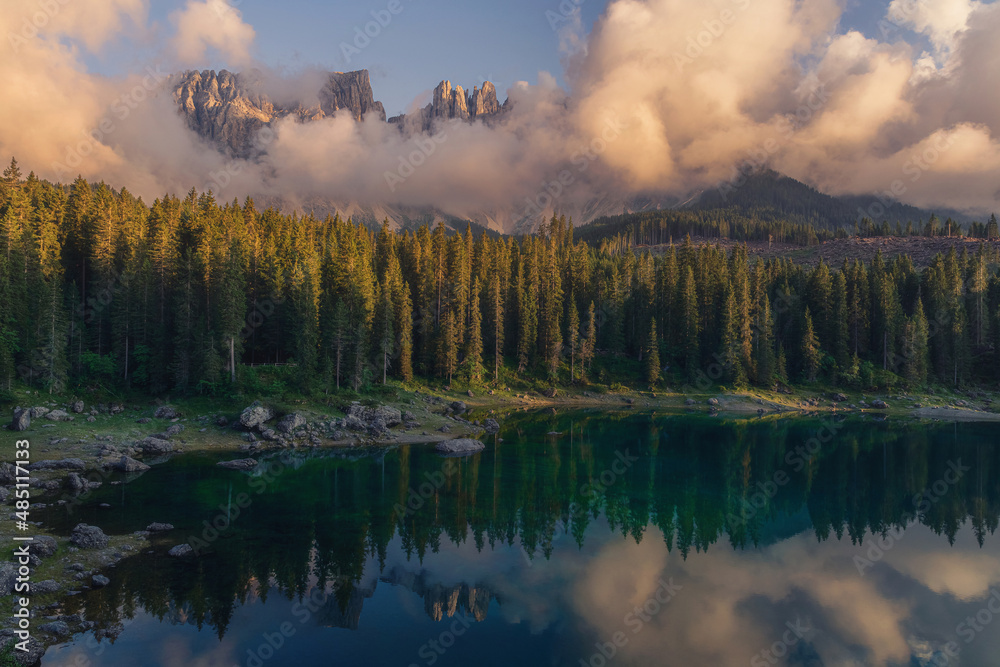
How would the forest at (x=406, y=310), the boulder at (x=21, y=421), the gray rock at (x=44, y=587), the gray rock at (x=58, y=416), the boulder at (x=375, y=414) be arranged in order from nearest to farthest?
the gray rock at (x=44, y=587) < the boulder at (x=21, y=421) < the gray rock at (x=58, y=416) < the forest at (x=406, y=310) < the boulder at (x=375, y=414)

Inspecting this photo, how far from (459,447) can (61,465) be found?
1277 inches

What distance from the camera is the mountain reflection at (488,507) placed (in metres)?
25.3

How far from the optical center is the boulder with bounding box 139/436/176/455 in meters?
48.7

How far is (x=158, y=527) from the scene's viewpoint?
99.6 ft

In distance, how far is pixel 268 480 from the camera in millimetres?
42906

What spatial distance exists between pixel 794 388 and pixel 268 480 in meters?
89.1

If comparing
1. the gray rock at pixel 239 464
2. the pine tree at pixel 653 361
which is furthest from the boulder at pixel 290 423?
the pine tree at pixel 653 361

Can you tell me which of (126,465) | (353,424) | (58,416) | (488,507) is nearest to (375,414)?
(353,424)

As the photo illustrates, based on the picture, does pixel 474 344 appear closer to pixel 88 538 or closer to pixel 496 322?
pixel 496 322

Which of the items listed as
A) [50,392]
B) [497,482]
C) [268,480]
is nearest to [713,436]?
[497,482]

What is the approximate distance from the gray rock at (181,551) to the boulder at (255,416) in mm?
29049

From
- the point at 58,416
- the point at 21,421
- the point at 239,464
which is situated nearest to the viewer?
the point at 21,421

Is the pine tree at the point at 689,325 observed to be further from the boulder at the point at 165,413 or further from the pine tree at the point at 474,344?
the boulder at the point at 165,413

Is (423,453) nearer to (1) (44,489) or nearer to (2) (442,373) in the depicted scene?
(1) (44,489)
